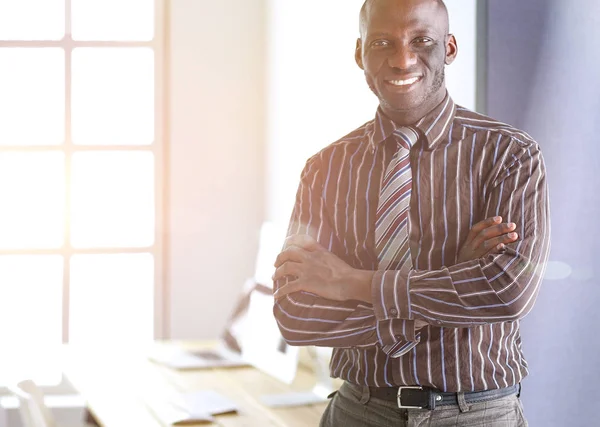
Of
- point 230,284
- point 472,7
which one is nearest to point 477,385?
point 472,7

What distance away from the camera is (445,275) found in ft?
4.66

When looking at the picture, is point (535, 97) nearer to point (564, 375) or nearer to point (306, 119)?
point (564, 375)

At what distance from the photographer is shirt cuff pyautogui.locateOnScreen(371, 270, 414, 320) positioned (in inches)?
56.0

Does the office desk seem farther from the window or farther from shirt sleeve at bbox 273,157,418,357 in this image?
shirt sleeve at bbox 273,157,418,357

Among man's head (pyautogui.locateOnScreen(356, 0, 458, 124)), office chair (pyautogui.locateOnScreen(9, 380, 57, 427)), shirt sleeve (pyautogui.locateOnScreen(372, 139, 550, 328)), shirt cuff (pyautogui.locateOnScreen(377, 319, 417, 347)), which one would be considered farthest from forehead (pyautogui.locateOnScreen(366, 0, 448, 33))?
office chair (pyautogui.locateOnScreen(9, 380, 57, 427))

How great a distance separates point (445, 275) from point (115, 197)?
9.80ft

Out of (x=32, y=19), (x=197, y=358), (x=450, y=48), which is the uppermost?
(x=32, y=19)

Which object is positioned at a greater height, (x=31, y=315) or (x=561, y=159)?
(x=561, y=159)

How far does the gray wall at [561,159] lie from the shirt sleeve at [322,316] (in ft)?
2.09

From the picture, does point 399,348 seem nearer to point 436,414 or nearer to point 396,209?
point 436,414

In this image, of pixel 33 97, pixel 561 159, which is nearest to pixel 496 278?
pixel 561 159

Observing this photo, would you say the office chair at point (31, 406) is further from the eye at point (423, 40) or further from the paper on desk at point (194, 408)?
the eye at point (423, 40)

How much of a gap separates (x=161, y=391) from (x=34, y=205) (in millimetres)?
1653

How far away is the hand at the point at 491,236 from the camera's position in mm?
1414
